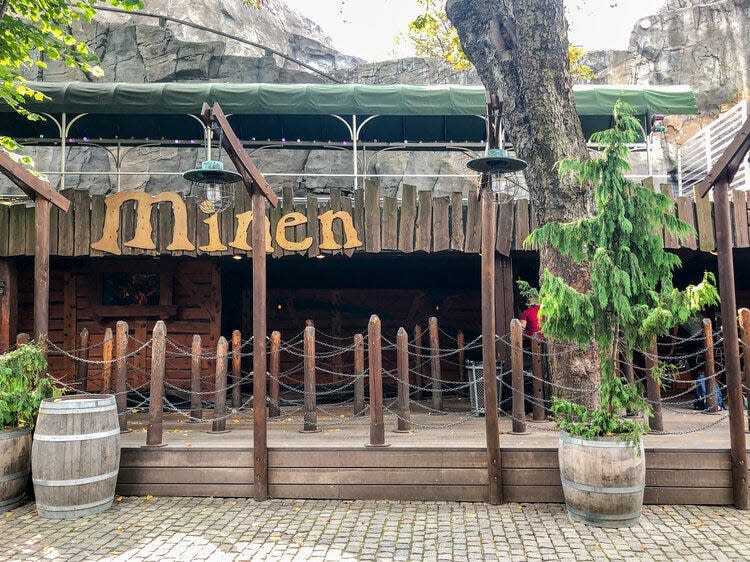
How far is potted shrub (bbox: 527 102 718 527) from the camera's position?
416 cm

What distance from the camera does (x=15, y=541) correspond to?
13.3 ft

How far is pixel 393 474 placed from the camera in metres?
4.95

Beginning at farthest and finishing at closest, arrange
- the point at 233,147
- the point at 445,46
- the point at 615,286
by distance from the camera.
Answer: the point at 445,46 < the point at 233,147 < the point at 615,286

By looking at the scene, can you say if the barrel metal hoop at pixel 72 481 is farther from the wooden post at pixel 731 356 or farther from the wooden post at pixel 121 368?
the wooden post at pixel 731 356

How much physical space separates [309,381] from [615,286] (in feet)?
10.9

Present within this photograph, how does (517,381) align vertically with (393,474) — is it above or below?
above

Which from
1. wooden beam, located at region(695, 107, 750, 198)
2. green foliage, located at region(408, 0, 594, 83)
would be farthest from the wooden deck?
green foliage, located at region(408, 0, 594, 83)

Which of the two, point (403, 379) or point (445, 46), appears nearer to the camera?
point (403, 379)

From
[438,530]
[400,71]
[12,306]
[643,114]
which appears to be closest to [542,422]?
[438,530]

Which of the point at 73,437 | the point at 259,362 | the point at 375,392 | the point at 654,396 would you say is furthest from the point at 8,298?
the point at 654,396

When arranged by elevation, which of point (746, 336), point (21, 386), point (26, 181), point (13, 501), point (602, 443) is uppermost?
point (26, 181)

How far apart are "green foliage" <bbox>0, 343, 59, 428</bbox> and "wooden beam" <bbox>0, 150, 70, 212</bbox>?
1.71m

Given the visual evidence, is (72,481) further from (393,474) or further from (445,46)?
(445,46)

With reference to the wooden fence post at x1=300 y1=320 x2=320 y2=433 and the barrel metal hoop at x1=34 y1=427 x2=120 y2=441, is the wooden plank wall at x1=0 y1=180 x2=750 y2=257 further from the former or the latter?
the barrel metal hoop at x1=34 y1=427 x2=120 y2=441
